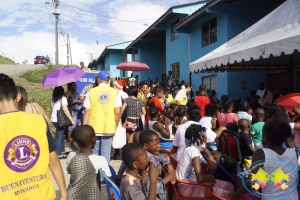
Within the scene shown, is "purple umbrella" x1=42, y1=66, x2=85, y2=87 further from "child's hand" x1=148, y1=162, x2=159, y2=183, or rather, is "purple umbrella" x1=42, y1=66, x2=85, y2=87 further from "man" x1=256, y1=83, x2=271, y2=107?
"man" x1=256, y1=83, x2=271, y2=107

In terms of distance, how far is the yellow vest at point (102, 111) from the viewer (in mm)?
4309

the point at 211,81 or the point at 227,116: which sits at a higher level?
the point at 211,81

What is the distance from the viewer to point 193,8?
45.9 feet

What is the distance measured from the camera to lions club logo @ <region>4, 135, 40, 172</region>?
1.67 metres

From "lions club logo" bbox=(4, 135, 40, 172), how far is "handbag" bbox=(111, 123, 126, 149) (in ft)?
11.2

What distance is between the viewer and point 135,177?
7.80ft

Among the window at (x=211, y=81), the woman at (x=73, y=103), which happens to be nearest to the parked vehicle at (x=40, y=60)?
the window at (x=211, y=81)

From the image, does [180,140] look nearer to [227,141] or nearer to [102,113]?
[227,141]

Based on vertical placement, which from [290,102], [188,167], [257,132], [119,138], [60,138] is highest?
[290,102]

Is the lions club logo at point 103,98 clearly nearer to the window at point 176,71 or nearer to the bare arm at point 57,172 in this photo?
the bare arm at point 57,172

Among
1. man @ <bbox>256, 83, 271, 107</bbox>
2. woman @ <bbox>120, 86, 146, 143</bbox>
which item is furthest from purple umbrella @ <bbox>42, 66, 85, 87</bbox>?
man @ <bbox>256, 83, 271, 107</bbox>

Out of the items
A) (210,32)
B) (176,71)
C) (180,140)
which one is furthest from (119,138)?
A: (176,71)

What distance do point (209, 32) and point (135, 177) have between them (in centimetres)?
1033

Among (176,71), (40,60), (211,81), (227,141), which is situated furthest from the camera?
(40,60)
